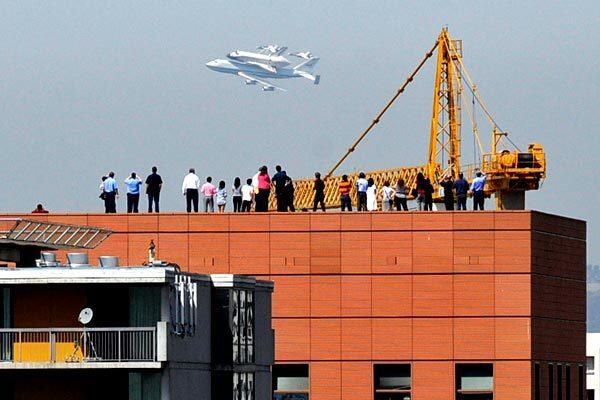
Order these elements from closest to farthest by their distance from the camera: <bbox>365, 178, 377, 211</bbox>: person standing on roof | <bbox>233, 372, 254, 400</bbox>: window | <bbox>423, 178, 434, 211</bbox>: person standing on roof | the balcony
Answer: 1. the balcony
2. <bbox>233, 372, 254, 400</bbox>: window
3. <bbox>423, 178, 434, 211</bbox>: person standing on roof
4. <bbox>365, 178, 377, 211</bbox>: person standing on roof

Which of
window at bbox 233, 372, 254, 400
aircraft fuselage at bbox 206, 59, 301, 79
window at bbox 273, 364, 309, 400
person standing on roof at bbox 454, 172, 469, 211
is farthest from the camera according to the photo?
aircraft fuselage at bbox 206, 59, 301, 79

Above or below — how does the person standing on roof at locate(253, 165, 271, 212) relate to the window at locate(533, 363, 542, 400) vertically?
above

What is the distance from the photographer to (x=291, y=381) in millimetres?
117625

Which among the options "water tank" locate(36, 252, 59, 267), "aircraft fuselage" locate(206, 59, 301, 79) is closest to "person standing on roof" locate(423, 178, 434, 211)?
"water tank" locate(36, 252, 59, 267)

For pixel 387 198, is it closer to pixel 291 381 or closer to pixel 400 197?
pixel 400 197

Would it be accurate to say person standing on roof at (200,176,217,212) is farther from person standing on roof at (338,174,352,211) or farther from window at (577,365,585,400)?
window at (577,365,585,400)

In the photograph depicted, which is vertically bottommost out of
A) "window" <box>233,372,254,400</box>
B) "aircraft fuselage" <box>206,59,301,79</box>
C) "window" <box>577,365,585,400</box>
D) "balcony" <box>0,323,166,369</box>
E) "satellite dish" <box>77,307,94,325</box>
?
"window" <box>577,365,585,400</box>

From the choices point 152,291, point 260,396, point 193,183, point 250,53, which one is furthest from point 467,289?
point 250,53

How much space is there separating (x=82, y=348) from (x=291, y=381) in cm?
3468

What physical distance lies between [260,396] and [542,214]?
1181 inches

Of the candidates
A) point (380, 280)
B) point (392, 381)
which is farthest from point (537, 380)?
point (380, 280)

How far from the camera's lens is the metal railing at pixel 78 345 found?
273 ft

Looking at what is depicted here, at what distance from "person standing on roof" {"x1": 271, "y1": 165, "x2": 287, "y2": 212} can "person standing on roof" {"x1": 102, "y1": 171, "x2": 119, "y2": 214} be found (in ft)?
24.6

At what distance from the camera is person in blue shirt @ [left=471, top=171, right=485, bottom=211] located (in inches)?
4564
